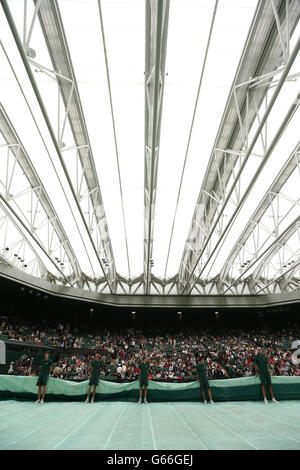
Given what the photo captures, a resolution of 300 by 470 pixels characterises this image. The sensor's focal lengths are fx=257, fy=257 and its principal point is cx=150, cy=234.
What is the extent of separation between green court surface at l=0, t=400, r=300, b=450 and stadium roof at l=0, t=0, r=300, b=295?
297 inches

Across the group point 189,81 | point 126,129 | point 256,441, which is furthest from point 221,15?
point 256,441

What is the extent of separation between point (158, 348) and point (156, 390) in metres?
17.8

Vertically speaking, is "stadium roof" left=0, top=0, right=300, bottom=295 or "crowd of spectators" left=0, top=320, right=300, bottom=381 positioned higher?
"stadium roof" left=0, top=0, right=300, bottom=295

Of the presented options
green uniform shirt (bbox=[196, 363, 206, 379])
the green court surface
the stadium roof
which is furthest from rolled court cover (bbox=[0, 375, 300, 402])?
the stadium roof

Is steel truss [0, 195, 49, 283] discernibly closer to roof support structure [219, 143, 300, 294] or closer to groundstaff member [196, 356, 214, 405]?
groundstaff member [196, 356, 214, 405]

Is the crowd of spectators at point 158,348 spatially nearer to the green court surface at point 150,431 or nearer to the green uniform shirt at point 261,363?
the green uniform shirt at point 261,363

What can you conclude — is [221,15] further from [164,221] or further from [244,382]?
[244,382]

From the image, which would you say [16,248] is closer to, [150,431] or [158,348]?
[158,348]

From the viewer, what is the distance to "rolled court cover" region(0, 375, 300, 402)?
10180mm

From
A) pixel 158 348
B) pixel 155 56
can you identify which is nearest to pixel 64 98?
pixel 155 56

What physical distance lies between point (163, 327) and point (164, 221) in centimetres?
1932

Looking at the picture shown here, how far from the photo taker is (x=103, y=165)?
12766 mm

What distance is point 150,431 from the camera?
17.1ft

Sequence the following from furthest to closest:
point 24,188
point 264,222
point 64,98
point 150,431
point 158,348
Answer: point 158,348, point 264,222, point 24,188, point 64,98, point 150,431
